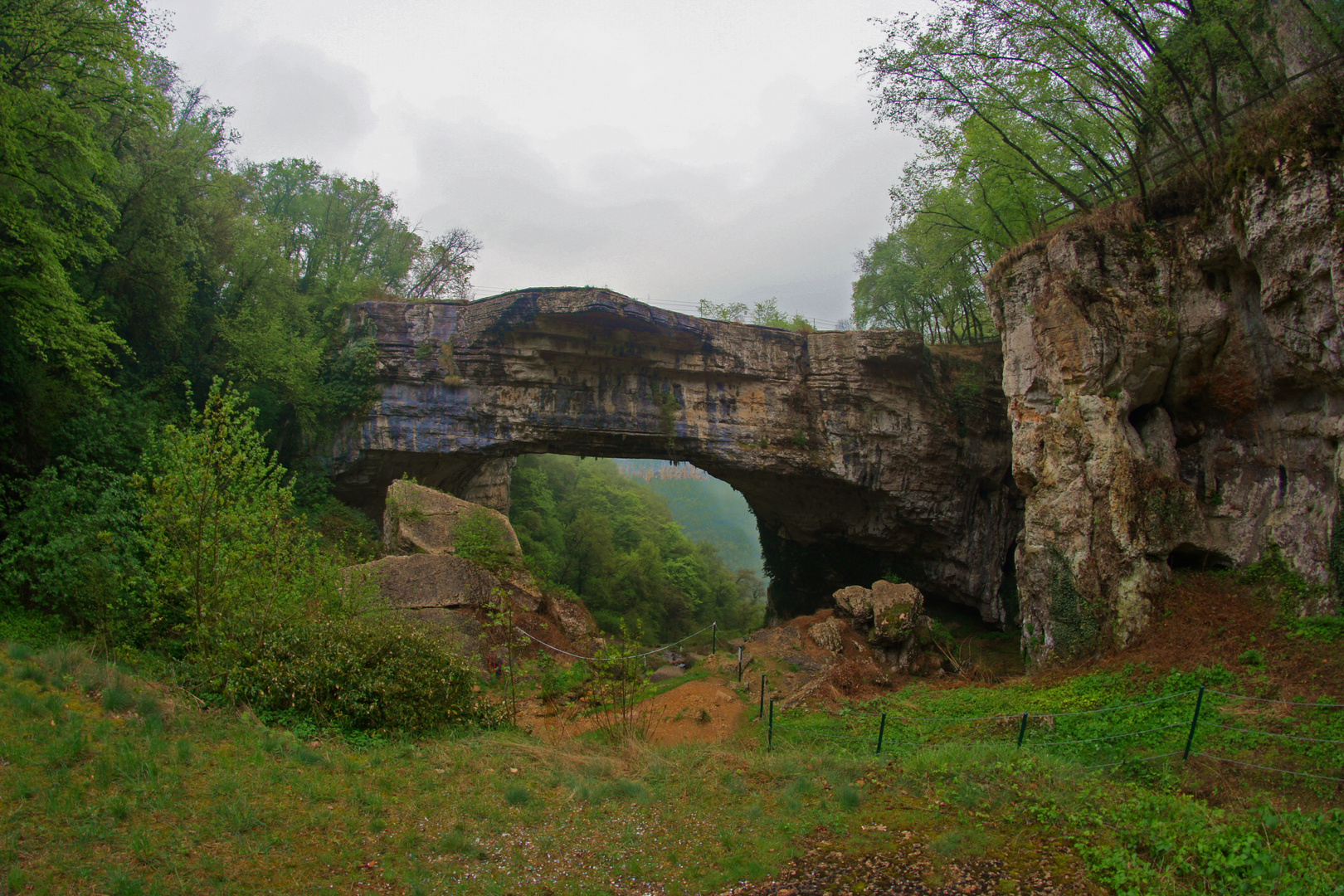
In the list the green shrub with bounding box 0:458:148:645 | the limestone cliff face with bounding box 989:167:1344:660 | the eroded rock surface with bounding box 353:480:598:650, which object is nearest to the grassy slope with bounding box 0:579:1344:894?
the green shrub with bounding box 0:458:148:645

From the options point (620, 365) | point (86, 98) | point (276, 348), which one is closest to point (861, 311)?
point (620, 365)

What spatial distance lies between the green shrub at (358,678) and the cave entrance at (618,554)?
14147mm

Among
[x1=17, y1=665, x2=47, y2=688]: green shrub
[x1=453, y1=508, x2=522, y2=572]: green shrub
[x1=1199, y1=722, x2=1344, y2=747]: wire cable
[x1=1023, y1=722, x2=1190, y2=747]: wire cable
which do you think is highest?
[x1=453, y1=508, x2=522, y2=572]: green shrub

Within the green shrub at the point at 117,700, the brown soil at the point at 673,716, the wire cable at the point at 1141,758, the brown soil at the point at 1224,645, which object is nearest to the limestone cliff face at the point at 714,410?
the brown soil at the point at 673,716

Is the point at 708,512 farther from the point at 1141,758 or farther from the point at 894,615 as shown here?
the point at 1141,758

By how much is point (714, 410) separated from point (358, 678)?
51.4 feet

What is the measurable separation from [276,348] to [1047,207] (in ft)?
78.8

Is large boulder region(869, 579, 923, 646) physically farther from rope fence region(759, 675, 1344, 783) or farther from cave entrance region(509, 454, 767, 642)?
cave entrance region(509, 454, 767, 642)

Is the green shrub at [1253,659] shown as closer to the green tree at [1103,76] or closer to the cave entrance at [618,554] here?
the green tree at [1103,76]

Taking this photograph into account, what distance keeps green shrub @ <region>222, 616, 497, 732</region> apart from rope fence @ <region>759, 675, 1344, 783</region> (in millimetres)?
4581

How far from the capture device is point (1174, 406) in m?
14.0

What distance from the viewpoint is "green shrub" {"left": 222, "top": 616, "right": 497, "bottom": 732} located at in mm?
8289

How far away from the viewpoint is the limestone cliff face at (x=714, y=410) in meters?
21.1

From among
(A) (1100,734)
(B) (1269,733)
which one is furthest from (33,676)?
(B) (1269,733)
